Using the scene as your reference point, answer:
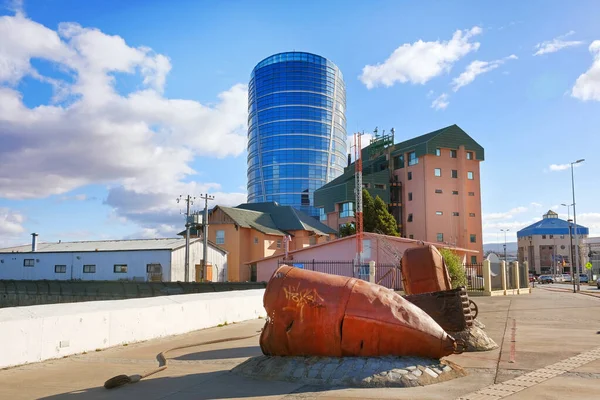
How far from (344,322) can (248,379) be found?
5.77 ft

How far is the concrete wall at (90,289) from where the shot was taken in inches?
1460

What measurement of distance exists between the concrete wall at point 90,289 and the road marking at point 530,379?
25.7m

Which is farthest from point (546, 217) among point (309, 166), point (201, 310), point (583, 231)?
point (201, 310)

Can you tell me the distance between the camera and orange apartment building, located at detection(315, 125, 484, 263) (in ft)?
204

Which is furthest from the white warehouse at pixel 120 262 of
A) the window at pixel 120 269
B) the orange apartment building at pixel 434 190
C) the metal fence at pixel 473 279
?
the orange apartment building at pixel 434 190

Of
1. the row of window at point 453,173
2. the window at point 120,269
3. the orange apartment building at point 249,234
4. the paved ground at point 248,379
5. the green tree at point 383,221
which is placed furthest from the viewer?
the row of window at point 453,173

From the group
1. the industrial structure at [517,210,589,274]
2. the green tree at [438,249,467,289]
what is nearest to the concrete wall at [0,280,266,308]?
the green tree at [438,249,467,289]

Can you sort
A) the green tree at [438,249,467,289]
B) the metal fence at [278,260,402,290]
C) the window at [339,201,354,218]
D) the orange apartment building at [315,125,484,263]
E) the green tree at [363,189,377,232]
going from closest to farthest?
the green tree at [438,249,467,289] < the metal fence at [278,260,402,290] < the green tree at [363,189,377,232] < the orange apartment building at [315,125,484,263] < the window at [339,201,354,218]

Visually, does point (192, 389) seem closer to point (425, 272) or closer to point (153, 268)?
point (425, 272)

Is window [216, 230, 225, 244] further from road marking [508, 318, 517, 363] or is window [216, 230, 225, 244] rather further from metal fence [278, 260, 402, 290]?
road marking [508, 318, 517, 363]

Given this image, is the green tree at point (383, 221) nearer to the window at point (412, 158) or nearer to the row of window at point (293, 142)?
the window at point (412, 158)

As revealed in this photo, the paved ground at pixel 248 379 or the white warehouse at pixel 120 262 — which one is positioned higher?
the white warehouse at pixel 120 262

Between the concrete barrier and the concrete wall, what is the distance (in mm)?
19412

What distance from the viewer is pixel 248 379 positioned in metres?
8.02
